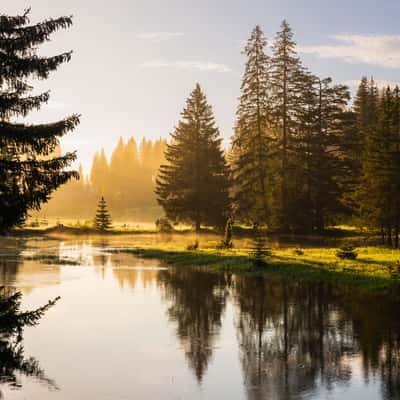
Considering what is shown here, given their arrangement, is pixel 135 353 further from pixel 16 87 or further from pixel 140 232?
pixel 140 232

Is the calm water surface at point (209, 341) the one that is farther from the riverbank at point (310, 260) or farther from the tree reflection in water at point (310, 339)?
the riverbank at point (310, 260)

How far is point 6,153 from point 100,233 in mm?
56372

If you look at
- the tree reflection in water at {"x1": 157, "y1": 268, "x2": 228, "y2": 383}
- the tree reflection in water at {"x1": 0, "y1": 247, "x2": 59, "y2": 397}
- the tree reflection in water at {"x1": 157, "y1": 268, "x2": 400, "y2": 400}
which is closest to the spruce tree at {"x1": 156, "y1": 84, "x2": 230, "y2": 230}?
the tree reflection in water at {"x1": 157, "y1": 268, "x2": 228, "y2": 383}

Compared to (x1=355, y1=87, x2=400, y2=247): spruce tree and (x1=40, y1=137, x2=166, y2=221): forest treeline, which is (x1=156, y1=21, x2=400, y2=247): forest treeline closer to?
(x1=355, y1=87, x2=400, y2=247): spruce tree

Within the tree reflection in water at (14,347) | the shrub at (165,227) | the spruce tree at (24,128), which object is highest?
the spruce tree at (24,128)

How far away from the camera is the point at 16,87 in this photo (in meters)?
16.5

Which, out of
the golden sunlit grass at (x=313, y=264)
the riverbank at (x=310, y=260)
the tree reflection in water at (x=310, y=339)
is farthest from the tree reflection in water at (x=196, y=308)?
the riverbank at (x=310, y=260)

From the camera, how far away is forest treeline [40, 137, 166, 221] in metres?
144

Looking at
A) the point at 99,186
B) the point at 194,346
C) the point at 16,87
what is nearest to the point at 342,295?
the point at 194,346

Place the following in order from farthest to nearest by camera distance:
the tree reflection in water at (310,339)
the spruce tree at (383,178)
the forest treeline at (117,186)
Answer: the forest treeline at (117,186), the spruce tree at (383,178), the tree reflection in water at (310,339)

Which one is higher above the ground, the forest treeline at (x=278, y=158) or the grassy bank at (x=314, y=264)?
the forest treeline at (x=278, y=158)

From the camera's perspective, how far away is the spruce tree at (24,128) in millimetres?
16109

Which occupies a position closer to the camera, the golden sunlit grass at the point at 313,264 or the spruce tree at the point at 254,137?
the golden sunlit grass at the point at 313,264

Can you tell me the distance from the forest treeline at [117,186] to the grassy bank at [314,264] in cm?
9511
